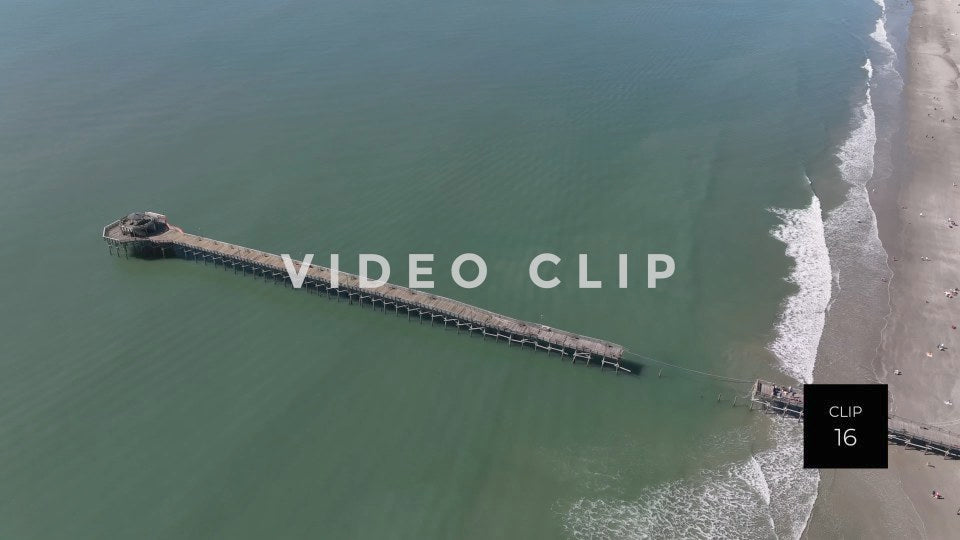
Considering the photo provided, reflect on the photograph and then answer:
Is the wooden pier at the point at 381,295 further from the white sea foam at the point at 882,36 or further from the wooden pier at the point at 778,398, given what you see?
the white sea foam at the point at 882,36

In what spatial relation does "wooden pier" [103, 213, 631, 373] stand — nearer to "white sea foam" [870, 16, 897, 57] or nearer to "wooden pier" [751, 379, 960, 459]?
"wooden pier" [751, 379, 960, 459]

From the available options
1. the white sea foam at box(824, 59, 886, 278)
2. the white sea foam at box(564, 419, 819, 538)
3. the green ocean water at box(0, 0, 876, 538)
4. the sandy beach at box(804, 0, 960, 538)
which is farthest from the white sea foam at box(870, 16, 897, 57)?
the white sea foam at box(564, 419, 819, 538)

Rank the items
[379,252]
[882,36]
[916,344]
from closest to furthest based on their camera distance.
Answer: [916,344]
[379,252]
[882,36]

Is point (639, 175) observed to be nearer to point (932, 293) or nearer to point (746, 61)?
point (932, 293)

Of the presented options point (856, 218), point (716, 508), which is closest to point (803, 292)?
point (856, 218)

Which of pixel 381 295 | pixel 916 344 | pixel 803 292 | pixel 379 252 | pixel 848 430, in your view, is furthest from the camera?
pixel 379 252

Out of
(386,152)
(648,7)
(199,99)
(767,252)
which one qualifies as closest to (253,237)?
(386,152)

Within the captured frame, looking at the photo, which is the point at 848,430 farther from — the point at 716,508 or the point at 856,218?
the point at 856,218

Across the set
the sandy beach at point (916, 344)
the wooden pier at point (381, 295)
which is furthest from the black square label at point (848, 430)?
the wooden pier at point (381, 295)
